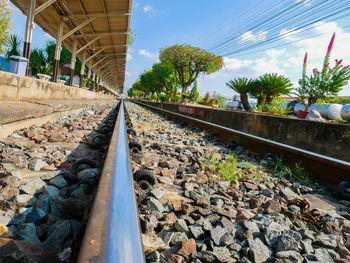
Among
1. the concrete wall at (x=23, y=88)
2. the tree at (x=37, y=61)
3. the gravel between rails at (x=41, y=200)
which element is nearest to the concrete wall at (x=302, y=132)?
the gravel between rails at (x=41, y=200)

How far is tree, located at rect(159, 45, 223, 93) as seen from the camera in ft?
97.1

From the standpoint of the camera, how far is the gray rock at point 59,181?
144cm

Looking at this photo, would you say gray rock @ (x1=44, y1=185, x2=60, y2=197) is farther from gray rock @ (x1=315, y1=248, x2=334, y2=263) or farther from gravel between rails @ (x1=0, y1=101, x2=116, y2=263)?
gray rock @ (x1=315, y1=248, x2=334, y2=263)

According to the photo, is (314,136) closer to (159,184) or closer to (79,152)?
(159,184)

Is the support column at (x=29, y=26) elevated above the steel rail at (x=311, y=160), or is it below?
above

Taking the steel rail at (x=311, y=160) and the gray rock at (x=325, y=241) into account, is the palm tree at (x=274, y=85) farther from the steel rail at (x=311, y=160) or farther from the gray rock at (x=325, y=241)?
the gray rock at (x=325, y=241)

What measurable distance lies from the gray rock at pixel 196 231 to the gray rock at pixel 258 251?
23 centimetres

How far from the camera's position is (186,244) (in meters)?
1.00

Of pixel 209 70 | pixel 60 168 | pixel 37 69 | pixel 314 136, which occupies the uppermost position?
pixel 209 70

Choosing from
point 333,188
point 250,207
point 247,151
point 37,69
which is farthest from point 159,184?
point 37,69

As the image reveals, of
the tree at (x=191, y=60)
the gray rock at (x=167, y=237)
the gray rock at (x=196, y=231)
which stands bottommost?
the gray rock at (x=167, y=237)

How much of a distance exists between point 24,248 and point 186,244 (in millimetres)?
609

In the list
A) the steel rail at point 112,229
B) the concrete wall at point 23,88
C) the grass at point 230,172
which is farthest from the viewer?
the concrete wall at point 23,88

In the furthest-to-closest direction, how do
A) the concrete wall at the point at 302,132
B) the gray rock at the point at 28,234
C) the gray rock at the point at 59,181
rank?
the concrete wall at the point at 302,132
the gray rock at the point at 59,181
the gray rock at the point at 28,234
